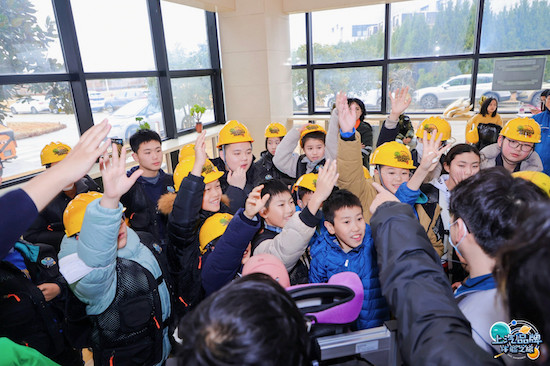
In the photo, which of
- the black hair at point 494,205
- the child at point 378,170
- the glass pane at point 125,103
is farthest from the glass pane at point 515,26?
the black hair at point 494,205

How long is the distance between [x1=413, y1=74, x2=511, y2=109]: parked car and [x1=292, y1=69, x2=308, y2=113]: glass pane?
82.3 inches

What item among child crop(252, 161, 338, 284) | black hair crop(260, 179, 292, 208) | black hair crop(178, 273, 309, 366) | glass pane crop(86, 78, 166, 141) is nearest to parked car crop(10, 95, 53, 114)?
glass pane crop(86, 78, 166, 141)

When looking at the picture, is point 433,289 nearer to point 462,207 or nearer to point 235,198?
point 462,207

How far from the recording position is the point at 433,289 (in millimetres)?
770

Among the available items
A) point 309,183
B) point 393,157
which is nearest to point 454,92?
point 393,157

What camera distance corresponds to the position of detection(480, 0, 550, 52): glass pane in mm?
5469

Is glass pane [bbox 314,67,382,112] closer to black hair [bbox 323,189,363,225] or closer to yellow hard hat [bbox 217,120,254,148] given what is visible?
yellow hard hat [bbox 217,120,254,148]

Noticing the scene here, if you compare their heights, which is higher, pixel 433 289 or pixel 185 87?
pixel 185 87

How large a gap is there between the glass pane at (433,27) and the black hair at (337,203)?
5.38m

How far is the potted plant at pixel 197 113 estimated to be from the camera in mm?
5751

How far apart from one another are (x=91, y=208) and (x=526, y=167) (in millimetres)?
3038

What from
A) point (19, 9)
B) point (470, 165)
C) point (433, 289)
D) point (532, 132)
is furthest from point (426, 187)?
point (19, 9)

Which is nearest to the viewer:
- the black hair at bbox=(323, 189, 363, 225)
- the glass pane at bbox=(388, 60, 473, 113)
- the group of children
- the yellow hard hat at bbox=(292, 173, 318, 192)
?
the group of children

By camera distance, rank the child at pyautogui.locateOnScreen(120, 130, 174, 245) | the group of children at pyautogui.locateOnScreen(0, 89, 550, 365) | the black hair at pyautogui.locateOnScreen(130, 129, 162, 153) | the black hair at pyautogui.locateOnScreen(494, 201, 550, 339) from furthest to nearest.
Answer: the black hair at pyautogui.locateOnScreen(130, 129, 162, 153)
the child at pyautogui.locateOnScreen(120, 130, 174, 245)
the group of children at pyautogui.locateOnScreen(0, 89, 550, 365)
the black hair at pyautogui.locateOnScreen(494, 201, 550, 339)
